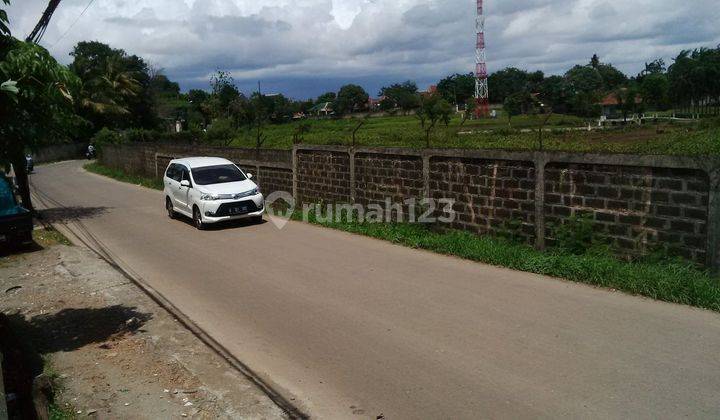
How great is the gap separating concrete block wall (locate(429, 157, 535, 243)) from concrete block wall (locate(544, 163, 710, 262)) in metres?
0.45

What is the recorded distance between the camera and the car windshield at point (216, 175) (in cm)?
1498

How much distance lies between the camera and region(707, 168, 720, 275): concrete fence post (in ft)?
23.9

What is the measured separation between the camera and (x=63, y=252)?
12.3m

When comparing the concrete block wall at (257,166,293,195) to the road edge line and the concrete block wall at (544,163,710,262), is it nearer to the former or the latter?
the road edge line

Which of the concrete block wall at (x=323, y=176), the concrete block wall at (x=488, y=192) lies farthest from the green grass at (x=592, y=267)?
the concrete block wall at (x=323, y=176)

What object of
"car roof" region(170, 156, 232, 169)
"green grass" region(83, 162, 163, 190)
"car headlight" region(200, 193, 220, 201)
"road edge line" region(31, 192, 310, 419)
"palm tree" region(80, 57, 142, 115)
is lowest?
"road edge line" region(31, 192, 310, 419)

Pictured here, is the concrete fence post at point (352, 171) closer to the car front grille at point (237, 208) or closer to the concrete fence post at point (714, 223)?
the car front grille at point (237, 208)

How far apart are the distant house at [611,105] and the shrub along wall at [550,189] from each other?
1014 centimetres

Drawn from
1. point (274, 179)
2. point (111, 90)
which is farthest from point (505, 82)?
point (111, 90)

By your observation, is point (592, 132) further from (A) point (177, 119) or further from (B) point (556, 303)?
(A) point (177, 119)

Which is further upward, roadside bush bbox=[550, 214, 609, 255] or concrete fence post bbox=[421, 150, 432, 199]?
concrete fence post bbox=[421, 150, 432, 199]

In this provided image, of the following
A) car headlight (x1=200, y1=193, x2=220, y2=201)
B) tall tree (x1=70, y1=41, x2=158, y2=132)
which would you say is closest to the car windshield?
car headlight (x1=200, y1=193, x2=220, y2=201)

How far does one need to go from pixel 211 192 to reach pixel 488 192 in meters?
6.80

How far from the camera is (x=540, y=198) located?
9578mm
